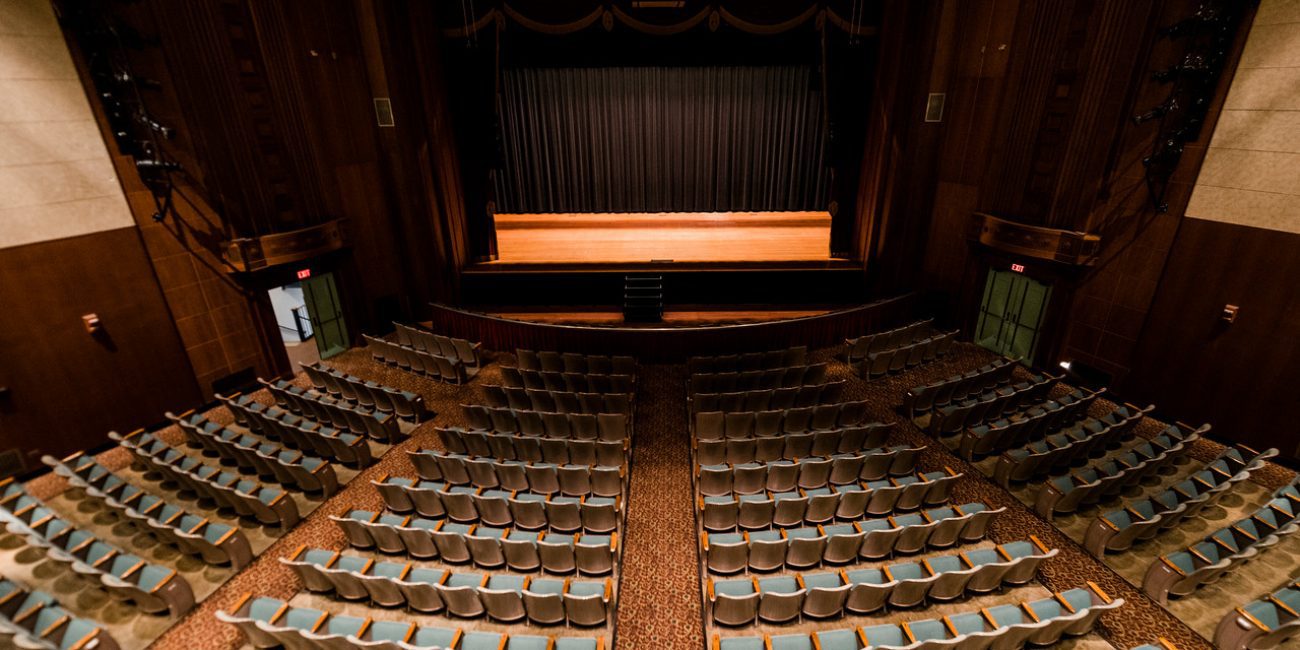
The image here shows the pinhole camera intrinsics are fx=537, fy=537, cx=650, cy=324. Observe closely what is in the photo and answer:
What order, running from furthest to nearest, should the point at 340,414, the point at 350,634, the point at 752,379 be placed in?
the point at 752,379, the point at 340,414, the point at 350,634

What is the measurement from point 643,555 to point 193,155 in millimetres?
7999

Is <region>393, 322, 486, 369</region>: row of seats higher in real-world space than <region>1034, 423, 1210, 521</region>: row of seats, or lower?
higher

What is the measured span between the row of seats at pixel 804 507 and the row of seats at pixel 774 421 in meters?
1.06

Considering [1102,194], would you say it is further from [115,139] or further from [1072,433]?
[115,139]

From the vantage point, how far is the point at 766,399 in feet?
22.2

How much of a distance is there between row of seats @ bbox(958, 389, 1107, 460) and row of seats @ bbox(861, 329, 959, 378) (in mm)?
1653


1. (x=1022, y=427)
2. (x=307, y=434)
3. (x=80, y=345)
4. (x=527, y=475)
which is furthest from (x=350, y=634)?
(x=1022, y=427)

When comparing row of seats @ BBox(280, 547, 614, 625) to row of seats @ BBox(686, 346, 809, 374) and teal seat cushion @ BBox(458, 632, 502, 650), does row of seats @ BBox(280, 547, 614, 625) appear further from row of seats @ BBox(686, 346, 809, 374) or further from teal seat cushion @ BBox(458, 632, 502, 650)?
row of seats @ BBox(686, 346, 809, 374)

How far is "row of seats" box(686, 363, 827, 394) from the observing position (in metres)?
7.26

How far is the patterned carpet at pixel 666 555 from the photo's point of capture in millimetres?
4125

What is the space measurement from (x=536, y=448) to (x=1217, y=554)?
6.12 m

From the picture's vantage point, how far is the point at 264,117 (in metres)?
8.01

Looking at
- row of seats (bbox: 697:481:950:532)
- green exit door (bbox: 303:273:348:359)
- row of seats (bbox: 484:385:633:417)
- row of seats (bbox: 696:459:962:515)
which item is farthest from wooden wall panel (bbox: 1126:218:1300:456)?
green exit door (bbox: 303:273:348:359)

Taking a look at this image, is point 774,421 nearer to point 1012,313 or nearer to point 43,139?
point 1012,313
